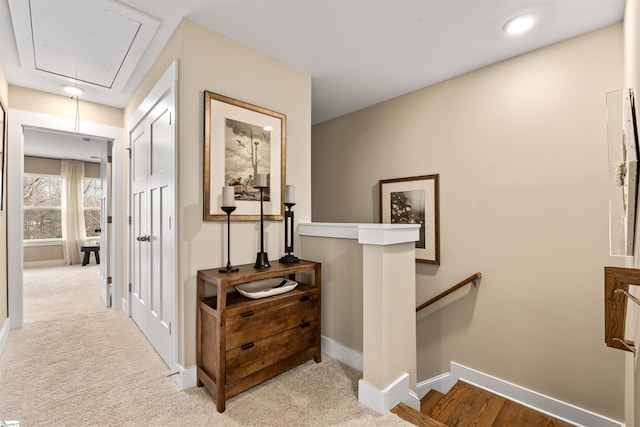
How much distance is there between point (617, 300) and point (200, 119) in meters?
2.30

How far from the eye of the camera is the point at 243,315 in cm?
172

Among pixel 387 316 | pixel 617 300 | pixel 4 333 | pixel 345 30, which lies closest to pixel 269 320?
pixel 387 316

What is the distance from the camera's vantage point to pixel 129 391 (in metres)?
1.82

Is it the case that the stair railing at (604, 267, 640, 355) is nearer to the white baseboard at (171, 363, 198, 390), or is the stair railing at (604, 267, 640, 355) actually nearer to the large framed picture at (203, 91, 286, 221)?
the large framed picture at (203, 91, 286, 221)

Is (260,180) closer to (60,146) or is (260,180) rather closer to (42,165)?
(60,146)

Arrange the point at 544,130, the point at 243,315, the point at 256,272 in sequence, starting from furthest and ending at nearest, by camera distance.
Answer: the point at 544,130 → the point at 256,272 → the point at 243,315

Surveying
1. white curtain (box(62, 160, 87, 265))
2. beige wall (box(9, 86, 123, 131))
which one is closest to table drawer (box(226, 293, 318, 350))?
beige wall (box(9, 86, 123, 131))

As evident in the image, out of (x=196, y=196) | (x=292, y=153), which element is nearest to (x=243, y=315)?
(x=196, y=196)

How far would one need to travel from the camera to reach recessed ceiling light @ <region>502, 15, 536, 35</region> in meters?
1.93

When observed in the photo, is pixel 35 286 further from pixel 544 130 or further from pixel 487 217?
pixel 544 130

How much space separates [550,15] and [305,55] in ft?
5.64

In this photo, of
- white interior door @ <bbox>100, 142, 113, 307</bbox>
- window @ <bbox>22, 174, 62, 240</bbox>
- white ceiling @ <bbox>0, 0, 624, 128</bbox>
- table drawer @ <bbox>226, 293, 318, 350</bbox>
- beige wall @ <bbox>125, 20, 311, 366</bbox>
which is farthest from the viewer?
window @ <bbox>22, 174, 62, 240</bbox>

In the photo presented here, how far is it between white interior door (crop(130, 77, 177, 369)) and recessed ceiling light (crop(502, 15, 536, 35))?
93.1 inches

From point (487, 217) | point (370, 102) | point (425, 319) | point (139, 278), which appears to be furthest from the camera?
point (370, 102)
